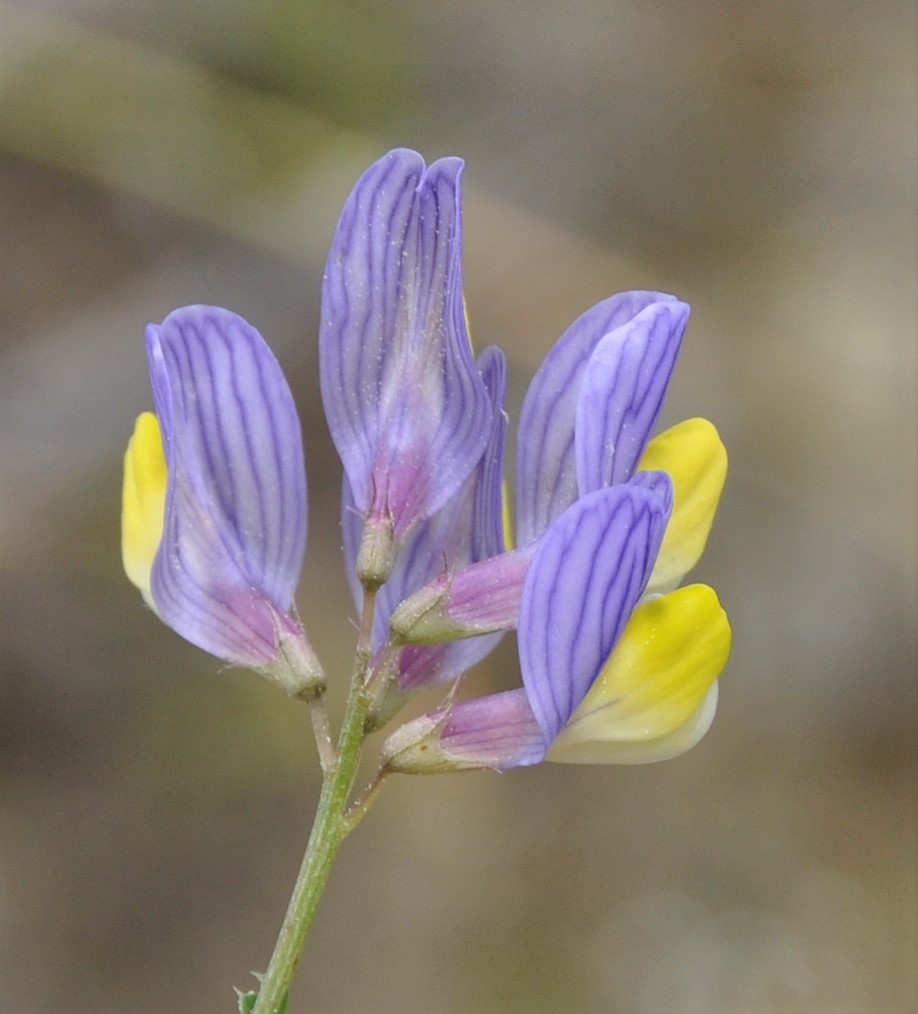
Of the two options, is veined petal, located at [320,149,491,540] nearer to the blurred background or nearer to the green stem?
the green stem

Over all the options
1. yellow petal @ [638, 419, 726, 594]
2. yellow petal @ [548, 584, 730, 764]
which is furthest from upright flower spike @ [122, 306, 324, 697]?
yellow petal @ [638, 419, 726, 594]

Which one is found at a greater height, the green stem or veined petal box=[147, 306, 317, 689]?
veined petal box=[147, 306, 317, 689]

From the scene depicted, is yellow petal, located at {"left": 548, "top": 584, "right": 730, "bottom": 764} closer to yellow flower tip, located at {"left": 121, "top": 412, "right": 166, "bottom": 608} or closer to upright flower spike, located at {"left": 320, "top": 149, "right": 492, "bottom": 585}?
upright flower spike, located at {"left": 320, "top": 149, "right": 492, "bottom": 585}

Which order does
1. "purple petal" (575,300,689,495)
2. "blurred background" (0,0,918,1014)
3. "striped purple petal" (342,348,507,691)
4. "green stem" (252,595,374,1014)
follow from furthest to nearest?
1. "blurred background" (0,0,918,1014)
2. "striped purple petal" (342,348,507,691)
3. "purple petal" (575,300,689,495)
4. "green stem" (252,595,374,1014)

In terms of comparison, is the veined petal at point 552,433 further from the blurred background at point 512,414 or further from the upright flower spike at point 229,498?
the blurred background at point 512,414

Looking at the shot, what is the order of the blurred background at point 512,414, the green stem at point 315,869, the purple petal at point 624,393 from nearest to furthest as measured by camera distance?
the green stem at point 315,869 → the purple petal at point 624,393 → the blurred background at point 512,414

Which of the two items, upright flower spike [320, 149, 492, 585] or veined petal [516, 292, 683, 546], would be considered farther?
veined petal [516, 292, 683, 546]

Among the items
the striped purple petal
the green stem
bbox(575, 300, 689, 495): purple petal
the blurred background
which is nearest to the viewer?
the green stem

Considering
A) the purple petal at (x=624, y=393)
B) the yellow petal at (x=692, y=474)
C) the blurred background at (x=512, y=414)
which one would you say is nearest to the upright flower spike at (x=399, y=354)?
the purple petal at (x=624, y=393)

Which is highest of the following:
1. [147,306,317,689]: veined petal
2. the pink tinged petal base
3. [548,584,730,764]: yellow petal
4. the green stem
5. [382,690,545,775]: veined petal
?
[147,306,317,689]: veined petal
